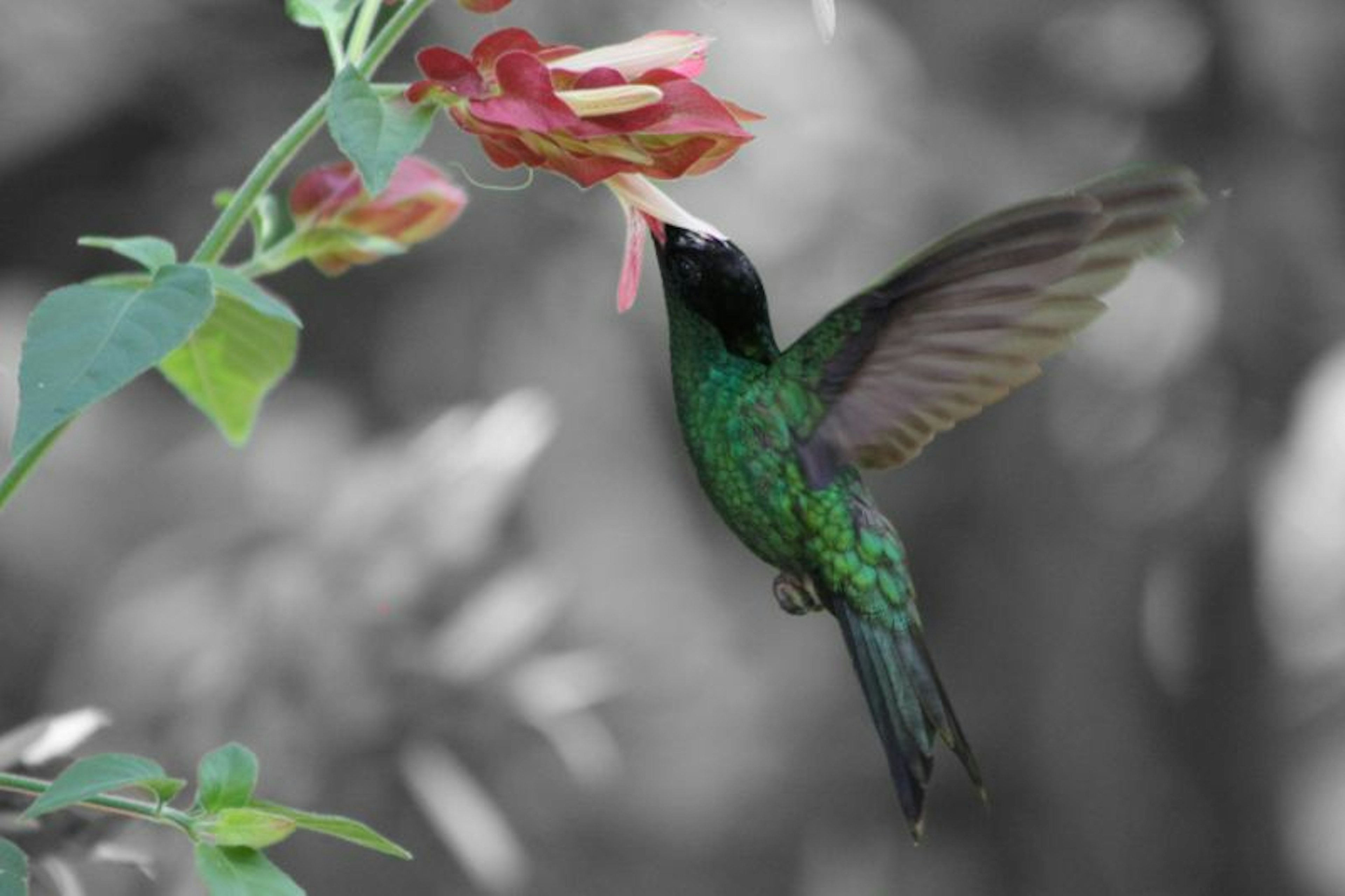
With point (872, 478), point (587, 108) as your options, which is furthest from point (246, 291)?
point (872, 478)

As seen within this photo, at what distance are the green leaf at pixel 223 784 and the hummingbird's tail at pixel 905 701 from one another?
271 millimetres

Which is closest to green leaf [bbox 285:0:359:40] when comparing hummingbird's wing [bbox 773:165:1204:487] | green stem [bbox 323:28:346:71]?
green stem [bbox 323:28:346:71]

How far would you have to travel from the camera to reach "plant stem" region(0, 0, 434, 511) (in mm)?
785

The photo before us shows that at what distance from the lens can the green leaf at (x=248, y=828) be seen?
81cm

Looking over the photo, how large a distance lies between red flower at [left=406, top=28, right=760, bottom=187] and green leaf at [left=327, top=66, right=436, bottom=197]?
3cm

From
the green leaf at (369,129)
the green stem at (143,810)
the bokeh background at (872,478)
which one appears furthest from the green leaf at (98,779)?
the bokeh background at (872,478)

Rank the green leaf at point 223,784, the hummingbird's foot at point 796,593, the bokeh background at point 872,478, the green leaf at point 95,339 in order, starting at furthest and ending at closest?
the bokeh background at point 872,478 < the hummingbird's foot at point 796,593 < the green leaf at point 223,784 < the green leaf at point 95,339

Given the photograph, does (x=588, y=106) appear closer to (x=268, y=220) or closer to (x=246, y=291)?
(x=246, y=291)

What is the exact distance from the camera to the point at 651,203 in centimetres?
88

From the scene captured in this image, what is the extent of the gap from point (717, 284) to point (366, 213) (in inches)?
9.3

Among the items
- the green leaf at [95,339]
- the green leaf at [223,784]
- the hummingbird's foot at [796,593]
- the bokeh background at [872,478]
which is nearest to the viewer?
the green leaf at [95,339]

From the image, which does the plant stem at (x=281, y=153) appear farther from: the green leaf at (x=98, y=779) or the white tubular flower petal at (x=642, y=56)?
the green leaf at (x=98, y=779)

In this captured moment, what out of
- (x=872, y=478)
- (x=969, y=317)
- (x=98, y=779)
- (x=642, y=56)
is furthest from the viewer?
(x=872, y=478)

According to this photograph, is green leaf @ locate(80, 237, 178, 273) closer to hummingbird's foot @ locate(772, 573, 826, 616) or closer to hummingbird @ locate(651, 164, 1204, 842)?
hummingbird @ locate(651, 164, 1204, 842)
